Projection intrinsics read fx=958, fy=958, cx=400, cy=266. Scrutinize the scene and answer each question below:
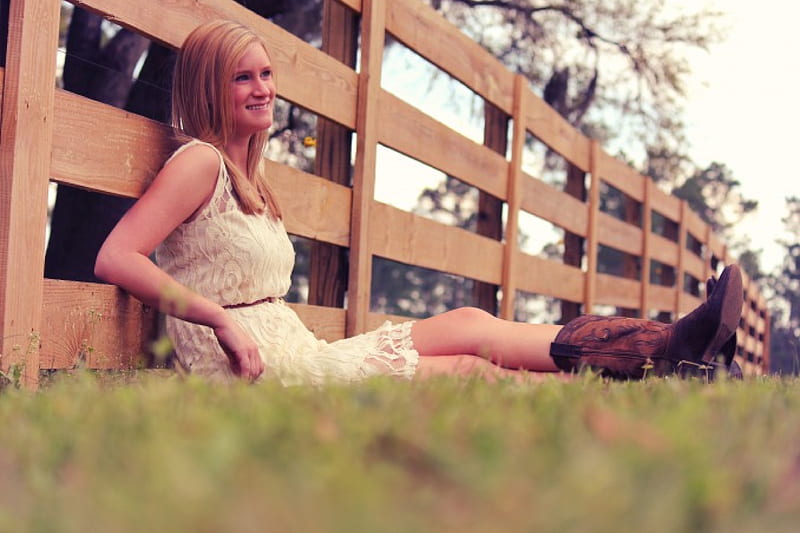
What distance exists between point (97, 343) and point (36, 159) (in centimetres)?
60

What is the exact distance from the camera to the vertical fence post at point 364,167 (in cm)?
424

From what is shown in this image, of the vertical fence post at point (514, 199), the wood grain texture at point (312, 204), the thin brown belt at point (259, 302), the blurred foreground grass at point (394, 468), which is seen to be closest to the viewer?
the blurred foreground grass at point (394, 468)

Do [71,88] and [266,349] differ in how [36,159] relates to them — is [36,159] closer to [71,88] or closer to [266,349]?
[266,349]

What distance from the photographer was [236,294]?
9.94 ft

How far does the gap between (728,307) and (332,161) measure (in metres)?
2.08

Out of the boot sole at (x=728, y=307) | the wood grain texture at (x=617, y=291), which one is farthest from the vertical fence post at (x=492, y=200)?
the boot sole at (x=728, y=307)

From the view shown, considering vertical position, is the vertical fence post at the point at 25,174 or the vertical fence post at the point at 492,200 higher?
the vertical fence post at the point at 492,200

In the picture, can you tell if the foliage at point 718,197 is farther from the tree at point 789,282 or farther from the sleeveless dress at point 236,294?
the sleeveless dress at point 236,294

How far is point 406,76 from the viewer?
30.0 feet

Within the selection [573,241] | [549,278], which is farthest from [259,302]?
[573,241]

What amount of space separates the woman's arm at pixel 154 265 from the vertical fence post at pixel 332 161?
4.76 feet

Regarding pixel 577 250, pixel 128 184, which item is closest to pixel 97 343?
pixel 128 184

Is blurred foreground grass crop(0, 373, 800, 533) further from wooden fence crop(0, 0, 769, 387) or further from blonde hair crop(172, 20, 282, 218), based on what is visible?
blonde hair crop(172, 20, 282, 218)

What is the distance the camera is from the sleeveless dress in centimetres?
297
